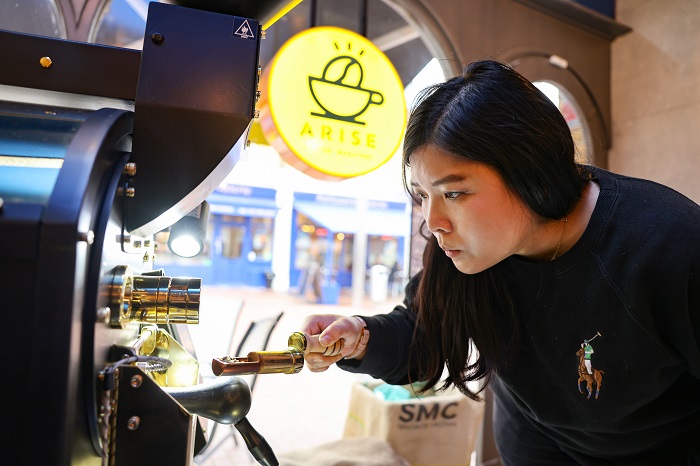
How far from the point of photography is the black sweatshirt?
0.82 m

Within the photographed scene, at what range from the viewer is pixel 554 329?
3.18 ft

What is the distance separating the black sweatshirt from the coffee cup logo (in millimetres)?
1294

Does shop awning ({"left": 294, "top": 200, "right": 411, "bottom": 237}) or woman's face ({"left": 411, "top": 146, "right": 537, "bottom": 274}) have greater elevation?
shop awning ({"left": 294, "top": 200, "right": 411, "bottom": 237})

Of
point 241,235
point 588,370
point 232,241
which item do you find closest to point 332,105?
point 588,370

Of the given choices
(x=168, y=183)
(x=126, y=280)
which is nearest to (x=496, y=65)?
(x=168, y=183)

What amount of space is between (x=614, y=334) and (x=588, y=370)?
88 millimetres

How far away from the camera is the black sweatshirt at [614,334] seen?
2.68 ft

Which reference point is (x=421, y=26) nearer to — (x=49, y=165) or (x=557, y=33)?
(x=557, y=33)

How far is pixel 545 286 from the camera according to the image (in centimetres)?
98

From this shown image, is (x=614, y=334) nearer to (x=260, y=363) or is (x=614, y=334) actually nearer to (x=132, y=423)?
(x=260, y=363)

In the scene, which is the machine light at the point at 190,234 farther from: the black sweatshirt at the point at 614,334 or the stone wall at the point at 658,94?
the stone wall at the point at 658,94

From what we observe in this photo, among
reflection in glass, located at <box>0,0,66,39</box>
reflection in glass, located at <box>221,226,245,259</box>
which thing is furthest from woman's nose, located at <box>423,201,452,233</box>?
reflection in glass, located at <box>221,226,245,259</box>

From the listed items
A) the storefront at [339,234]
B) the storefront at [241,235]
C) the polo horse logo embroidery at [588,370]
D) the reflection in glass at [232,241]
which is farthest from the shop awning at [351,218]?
the polo horse logo embroidery at [588,370]

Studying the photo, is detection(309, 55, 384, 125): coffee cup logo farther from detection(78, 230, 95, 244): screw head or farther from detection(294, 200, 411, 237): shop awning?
detection(294, 200, 411, 237): shop awning
